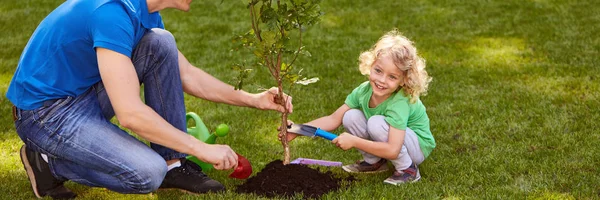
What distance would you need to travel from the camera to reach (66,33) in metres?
2.76

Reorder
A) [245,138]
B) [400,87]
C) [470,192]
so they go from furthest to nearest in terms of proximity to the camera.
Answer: [245,138]
[400,87]
[470,192]

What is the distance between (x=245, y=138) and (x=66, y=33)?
147cm

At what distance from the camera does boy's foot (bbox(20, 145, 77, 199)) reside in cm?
309

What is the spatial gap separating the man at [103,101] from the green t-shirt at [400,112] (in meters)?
0.50

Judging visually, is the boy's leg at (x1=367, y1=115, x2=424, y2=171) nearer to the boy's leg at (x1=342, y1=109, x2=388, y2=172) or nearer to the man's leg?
the boy's leg at (x1=342, y1=109, x2=388, y2=172)

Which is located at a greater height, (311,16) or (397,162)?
(311,16)

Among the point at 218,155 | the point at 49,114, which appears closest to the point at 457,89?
the point at 218,155

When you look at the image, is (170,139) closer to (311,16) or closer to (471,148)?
(311,16)

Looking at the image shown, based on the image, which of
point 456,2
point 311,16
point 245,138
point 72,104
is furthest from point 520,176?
point 456,2

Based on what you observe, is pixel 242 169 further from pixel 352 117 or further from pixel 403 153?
pixel 403 153

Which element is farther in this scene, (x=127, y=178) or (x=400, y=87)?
(x=400, y=87)

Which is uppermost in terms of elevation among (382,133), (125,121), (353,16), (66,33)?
(66,33)

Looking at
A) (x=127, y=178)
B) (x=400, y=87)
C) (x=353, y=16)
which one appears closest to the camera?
(x=127, y=178)

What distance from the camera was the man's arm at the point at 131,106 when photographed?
258 centimetres
